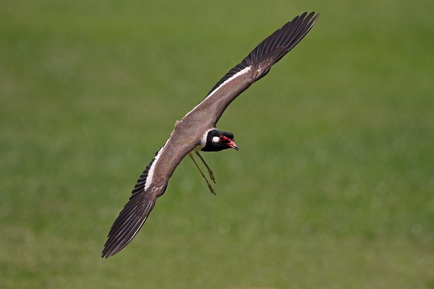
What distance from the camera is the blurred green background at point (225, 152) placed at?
15.0 m

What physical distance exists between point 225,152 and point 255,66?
10.6 meters

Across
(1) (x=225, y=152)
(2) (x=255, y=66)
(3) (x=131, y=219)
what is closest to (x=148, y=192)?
(3) (x=131, y=219)

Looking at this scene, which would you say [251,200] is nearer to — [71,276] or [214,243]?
[214,243]

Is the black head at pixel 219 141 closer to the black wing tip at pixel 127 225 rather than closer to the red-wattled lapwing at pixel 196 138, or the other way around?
the red-wattled lapwing at pixel 196 138

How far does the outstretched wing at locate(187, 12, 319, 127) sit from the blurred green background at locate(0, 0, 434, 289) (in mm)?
3917

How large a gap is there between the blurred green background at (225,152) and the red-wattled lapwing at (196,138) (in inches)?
157

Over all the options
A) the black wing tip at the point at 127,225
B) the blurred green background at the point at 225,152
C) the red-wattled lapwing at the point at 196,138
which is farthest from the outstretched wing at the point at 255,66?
the blurred green background at the point at 225,152

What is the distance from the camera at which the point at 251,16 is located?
29469mm

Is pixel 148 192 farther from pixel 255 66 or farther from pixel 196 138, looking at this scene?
pixel 255 66

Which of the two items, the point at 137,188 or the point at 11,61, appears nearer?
the point at 137,188

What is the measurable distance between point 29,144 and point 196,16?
1045 centimetres

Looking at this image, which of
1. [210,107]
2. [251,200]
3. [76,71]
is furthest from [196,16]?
[210,107]

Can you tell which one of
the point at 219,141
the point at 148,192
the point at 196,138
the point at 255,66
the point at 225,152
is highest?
the point at 225,152

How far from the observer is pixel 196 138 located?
895 cm
